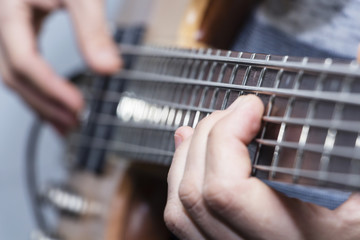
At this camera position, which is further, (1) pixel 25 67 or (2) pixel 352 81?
(1) pixel 25 67

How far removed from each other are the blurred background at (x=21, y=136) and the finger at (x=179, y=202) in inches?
21.5

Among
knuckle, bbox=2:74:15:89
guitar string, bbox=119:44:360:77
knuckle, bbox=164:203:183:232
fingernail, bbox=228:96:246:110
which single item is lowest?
knuckle, bbox=164:203:183:232

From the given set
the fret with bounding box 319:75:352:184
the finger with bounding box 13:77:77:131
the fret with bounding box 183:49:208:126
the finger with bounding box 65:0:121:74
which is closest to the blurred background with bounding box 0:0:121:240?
the finger with bounding box 13:77:77:131

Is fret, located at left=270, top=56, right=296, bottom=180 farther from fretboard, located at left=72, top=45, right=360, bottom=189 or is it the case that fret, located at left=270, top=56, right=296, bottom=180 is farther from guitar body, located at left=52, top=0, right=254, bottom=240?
guitar body, located at left=52, top=0, right=254, bottom=240

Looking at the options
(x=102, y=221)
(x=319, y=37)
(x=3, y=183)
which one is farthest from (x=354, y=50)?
(x=3, y=183)

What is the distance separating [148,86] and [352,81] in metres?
0.30

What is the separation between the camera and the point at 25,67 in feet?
2.08

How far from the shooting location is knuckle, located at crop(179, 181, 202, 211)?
0.27 metres

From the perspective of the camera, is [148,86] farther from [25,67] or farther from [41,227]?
[41,227]

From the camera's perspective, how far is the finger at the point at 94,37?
588mm

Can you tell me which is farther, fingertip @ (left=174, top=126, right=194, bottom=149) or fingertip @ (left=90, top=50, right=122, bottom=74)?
fingertip @ (left=90, top=50, right=122, bottom=74)

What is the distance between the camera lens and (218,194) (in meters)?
0.25

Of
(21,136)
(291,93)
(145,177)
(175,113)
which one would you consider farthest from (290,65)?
(21,136)

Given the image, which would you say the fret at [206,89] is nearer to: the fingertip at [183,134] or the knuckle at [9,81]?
the fingertip at [183,134]
